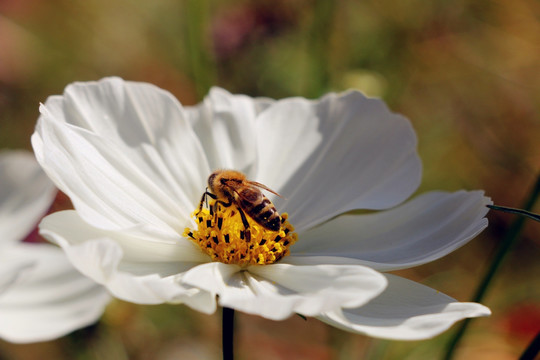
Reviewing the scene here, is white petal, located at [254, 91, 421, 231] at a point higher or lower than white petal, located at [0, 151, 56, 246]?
higher

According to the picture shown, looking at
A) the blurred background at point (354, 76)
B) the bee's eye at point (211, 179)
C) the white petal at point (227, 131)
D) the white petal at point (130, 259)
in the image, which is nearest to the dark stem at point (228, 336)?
the white petal at point (130, 259)

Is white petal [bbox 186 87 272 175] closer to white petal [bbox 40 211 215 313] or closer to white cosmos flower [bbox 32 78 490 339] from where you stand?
white cosmos flower [bbox 32 78 490 339]

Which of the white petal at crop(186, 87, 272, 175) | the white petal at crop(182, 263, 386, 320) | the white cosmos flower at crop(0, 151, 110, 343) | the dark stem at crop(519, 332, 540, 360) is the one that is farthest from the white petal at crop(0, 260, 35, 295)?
the dark stem at crop(519, 332, 540, 360)

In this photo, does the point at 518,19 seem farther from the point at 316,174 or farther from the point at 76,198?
the point at 76,198

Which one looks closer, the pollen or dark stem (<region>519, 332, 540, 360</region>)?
dark stem (<region>519, 332, 540, 360</region>)

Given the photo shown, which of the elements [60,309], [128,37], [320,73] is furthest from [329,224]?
[128,37]

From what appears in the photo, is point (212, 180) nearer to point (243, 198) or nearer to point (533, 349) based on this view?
point (243, 198)

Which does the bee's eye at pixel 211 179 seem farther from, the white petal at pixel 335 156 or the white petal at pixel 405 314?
the white petal at pixel 405 314
